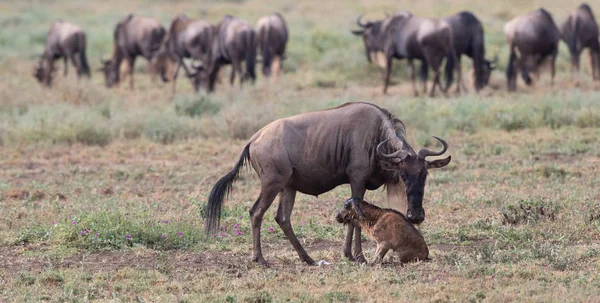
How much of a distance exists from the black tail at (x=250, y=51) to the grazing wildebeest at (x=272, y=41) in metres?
0.77

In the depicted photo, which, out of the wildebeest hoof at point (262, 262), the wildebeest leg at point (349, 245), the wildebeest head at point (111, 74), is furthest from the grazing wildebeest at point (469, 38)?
the wildebeest hoof at point (262, 262)

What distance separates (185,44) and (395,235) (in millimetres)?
14653

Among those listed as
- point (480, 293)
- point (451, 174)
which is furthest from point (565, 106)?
point (480, 293)

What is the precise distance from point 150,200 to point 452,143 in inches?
191

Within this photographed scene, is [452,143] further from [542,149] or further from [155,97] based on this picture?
[155,97]

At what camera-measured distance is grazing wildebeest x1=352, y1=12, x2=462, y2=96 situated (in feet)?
59.8

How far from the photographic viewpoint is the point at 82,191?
10516mm

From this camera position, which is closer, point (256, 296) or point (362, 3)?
point (256, 296)

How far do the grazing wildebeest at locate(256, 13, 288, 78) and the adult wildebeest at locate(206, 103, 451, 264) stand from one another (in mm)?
13261

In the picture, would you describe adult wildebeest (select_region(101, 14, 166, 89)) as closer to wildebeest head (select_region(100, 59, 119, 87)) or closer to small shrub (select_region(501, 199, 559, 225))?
wildebeest head (select_region(100, 59, 119, 87))

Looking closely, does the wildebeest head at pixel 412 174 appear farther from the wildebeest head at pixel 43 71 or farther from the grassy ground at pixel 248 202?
the wildebeest head at pixel 43 71

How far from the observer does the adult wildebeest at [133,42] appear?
71.5 ft

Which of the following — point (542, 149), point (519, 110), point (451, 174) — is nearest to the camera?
point (451, 174)

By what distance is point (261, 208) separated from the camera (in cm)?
730
